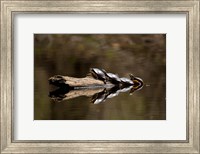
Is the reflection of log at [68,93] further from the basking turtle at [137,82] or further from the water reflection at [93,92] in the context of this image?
the basking turtle at [137,82]

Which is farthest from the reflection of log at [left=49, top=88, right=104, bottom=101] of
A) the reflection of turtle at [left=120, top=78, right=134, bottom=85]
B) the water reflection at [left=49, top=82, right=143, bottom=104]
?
the reflection of turtle at [left=120, top=78, right=134, bottom=85]

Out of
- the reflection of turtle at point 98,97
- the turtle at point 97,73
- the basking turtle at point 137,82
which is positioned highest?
the turtle at point 97,73

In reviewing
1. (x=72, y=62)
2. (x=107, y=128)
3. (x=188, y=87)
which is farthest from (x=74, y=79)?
(x=188, y=87)

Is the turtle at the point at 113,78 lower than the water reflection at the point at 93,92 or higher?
higher

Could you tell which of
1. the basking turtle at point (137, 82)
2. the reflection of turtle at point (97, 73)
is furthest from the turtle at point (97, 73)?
the basking turtle at point (137, 82)

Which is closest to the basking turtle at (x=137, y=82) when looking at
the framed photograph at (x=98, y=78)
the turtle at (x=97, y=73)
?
the framed photograph at (x=98, y=78)

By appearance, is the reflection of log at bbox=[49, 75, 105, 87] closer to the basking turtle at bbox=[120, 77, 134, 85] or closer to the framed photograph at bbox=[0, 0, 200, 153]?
the framed photograph at bbox=[0, 0, 200, 153]

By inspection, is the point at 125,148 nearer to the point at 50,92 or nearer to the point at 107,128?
the point at 107,128
